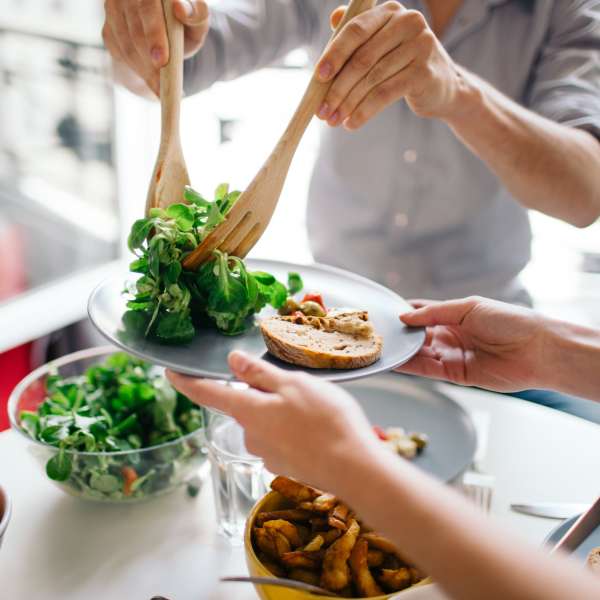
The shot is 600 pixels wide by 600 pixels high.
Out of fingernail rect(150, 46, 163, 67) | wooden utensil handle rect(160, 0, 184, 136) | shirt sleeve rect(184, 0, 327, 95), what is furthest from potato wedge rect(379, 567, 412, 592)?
shirt sleeve rect(184, 0, 327, 95)

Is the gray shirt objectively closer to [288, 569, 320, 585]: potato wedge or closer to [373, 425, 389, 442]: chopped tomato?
[373, 425, 389, 442]: chopped tomato

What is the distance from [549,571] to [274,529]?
0.36 m

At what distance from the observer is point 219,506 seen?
97 centimetres

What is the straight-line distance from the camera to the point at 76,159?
8.99ft

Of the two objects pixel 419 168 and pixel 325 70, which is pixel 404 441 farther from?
pixel 419 168

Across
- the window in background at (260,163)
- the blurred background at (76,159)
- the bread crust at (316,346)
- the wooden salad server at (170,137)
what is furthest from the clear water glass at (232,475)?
the window in background at (260,163)

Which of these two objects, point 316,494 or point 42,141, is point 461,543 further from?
point 42,141

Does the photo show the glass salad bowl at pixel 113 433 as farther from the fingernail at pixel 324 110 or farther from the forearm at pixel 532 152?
the forearm at pixel 532 152

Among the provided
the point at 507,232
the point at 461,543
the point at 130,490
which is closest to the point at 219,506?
the point at 130,490

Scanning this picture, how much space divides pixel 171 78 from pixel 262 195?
0.26m

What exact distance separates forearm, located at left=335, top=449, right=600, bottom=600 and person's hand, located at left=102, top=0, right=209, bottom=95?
747 mm

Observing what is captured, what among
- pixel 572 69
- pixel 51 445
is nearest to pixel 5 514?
pixel 51 445

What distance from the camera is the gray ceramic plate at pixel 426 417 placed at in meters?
1.08

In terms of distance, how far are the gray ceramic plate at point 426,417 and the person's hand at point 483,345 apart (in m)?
0.09
